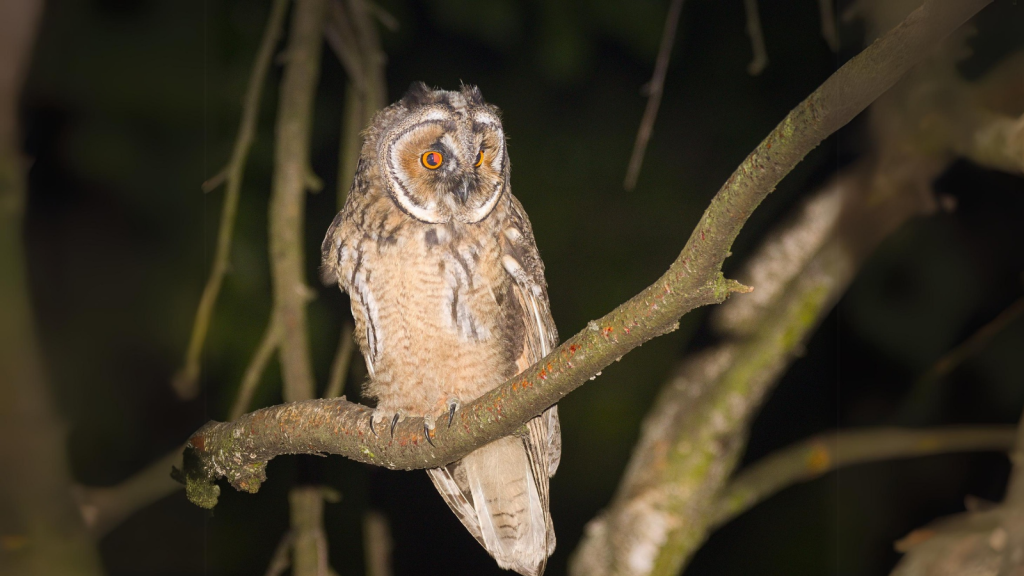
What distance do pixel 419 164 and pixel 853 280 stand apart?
4.19 ft

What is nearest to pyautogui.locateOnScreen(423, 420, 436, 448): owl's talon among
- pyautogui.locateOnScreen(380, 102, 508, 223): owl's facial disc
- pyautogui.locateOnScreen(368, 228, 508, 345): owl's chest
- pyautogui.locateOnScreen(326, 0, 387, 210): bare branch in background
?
pyautogui.locateOnScreen(368, 228, 508, 345): owl's chest

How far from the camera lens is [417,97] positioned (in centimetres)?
161

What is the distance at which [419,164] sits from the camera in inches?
63.7

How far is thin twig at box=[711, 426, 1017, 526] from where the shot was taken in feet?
6.13

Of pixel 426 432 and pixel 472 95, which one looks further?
pixel 472 95

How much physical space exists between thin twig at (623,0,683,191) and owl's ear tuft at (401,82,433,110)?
0.58 m

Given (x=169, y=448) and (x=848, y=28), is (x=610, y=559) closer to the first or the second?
(x=169, y=448)

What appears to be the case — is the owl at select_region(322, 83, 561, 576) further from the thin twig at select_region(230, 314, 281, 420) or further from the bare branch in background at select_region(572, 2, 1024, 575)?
the bare branch in background at select_region(572, 2, 1024, 575)

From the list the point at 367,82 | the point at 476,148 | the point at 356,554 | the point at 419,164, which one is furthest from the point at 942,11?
the point at 356,554

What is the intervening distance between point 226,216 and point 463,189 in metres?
0.64

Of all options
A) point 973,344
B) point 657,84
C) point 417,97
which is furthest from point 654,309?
point 973,344

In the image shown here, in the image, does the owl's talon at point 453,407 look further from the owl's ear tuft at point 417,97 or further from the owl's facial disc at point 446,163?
the owl's ear tuft at point 417,97

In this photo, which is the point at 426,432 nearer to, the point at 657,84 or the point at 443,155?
the point at 443,155

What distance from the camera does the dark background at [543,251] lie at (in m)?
1.59
